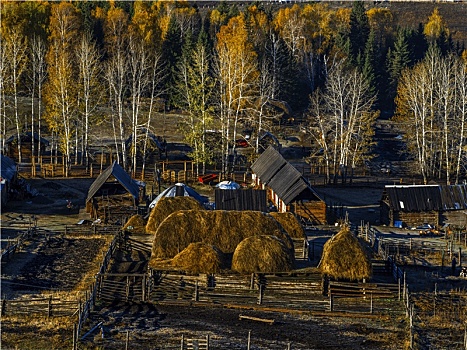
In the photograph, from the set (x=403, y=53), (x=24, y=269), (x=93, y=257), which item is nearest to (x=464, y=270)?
(x=93, y=257)

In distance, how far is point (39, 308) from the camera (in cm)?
2797

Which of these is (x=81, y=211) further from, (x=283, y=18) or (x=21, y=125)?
(x=283, y=18)

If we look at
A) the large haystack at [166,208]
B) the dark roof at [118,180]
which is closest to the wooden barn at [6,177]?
the dark roof at [118,180]

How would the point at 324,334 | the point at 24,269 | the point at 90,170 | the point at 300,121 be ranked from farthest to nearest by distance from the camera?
the point at 300,121 < the point at 90,170 < the point at 24,269 < the point at 324,334

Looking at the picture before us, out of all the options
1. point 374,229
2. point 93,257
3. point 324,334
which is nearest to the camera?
point 324,334

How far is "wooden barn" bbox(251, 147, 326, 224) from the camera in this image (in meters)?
45.6

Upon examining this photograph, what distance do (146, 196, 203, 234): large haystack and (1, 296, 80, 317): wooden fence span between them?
32.3ft

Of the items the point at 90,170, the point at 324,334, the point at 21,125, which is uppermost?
the point at 21,125

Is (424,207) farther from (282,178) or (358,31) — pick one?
(358,31)

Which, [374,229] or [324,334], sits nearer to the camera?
[324,334]

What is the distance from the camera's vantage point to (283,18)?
368 ft

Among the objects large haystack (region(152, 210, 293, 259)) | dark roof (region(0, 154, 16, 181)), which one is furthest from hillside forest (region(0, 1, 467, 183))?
large haystack (region(152, 210, 293, 259))

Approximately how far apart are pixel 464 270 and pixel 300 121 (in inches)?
2031

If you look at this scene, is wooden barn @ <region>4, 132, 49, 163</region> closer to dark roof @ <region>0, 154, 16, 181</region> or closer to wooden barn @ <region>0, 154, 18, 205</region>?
dark roof @ <region>0, 154, 16, 181</region>
